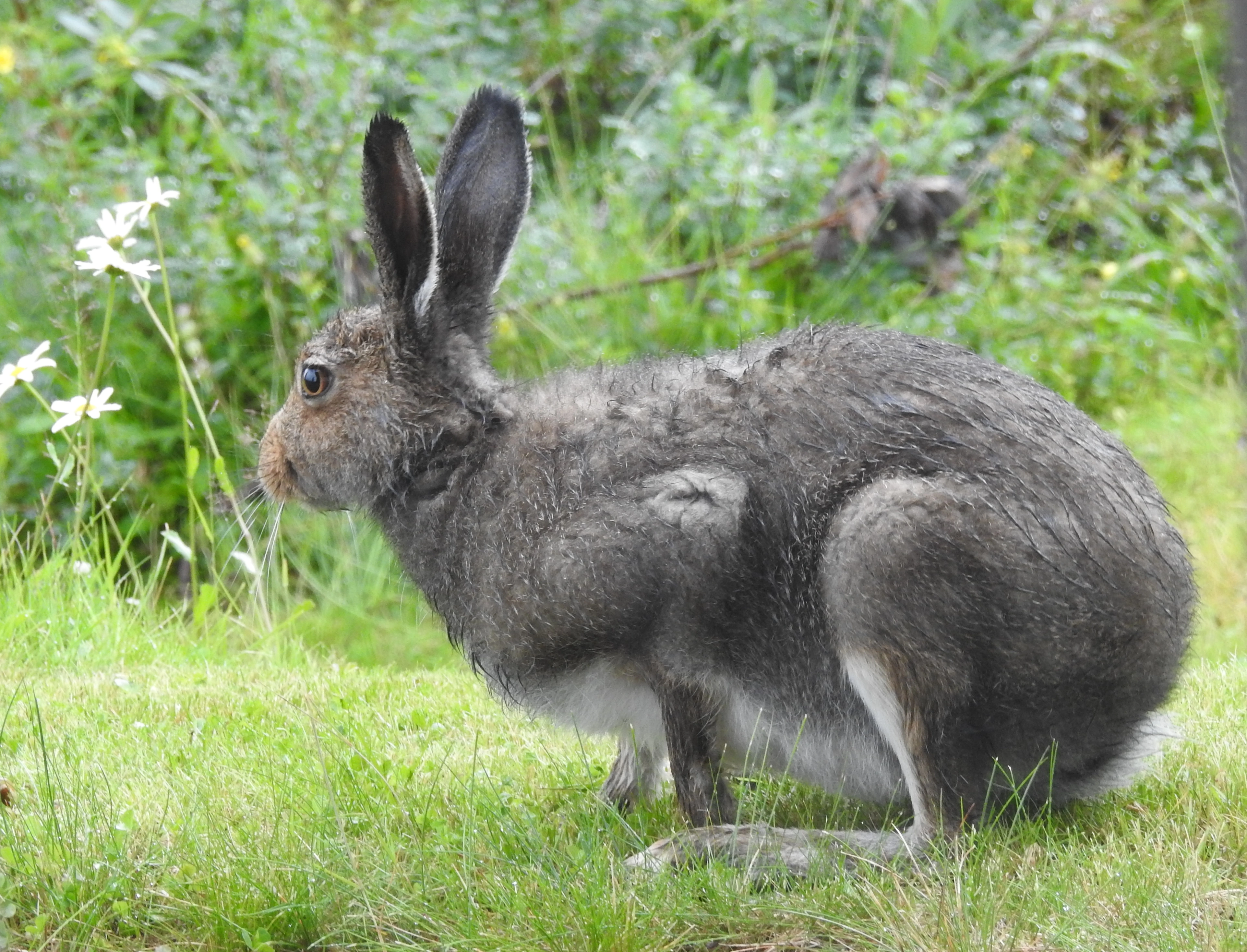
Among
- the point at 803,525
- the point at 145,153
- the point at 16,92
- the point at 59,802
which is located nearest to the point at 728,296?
the point at 145,153

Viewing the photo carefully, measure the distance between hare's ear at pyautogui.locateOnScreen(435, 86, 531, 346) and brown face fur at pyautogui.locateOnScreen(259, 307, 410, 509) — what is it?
232 mm

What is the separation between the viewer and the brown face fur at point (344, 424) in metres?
4.10

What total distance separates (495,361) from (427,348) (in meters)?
3.77

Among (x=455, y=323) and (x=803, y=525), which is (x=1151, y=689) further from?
(x=455, y=323)

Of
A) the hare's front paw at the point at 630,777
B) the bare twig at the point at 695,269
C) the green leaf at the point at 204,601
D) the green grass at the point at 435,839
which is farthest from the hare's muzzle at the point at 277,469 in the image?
the bare twig at the point at 695,269

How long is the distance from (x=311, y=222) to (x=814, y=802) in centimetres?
469

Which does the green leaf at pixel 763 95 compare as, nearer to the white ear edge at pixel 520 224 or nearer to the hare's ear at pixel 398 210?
the white ear edge at pixel 520 224

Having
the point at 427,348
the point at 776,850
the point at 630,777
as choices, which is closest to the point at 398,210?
the point at 427,348

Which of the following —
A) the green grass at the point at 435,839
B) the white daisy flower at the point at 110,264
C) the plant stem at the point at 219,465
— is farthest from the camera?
the plant stem at the point at 219,465

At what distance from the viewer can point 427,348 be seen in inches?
161

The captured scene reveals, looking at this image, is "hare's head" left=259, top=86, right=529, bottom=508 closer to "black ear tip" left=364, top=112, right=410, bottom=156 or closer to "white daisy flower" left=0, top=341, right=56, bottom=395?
"black ear tip" left=364, top=112, right=410, bottom=156

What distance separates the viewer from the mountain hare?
3482mm

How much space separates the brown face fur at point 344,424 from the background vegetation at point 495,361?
0.77m

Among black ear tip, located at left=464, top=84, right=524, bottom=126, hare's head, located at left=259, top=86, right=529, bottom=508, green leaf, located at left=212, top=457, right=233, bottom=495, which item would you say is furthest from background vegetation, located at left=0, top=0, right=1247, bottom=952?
black ear tip, located at left=464, top=84, right=524, bottom=126
